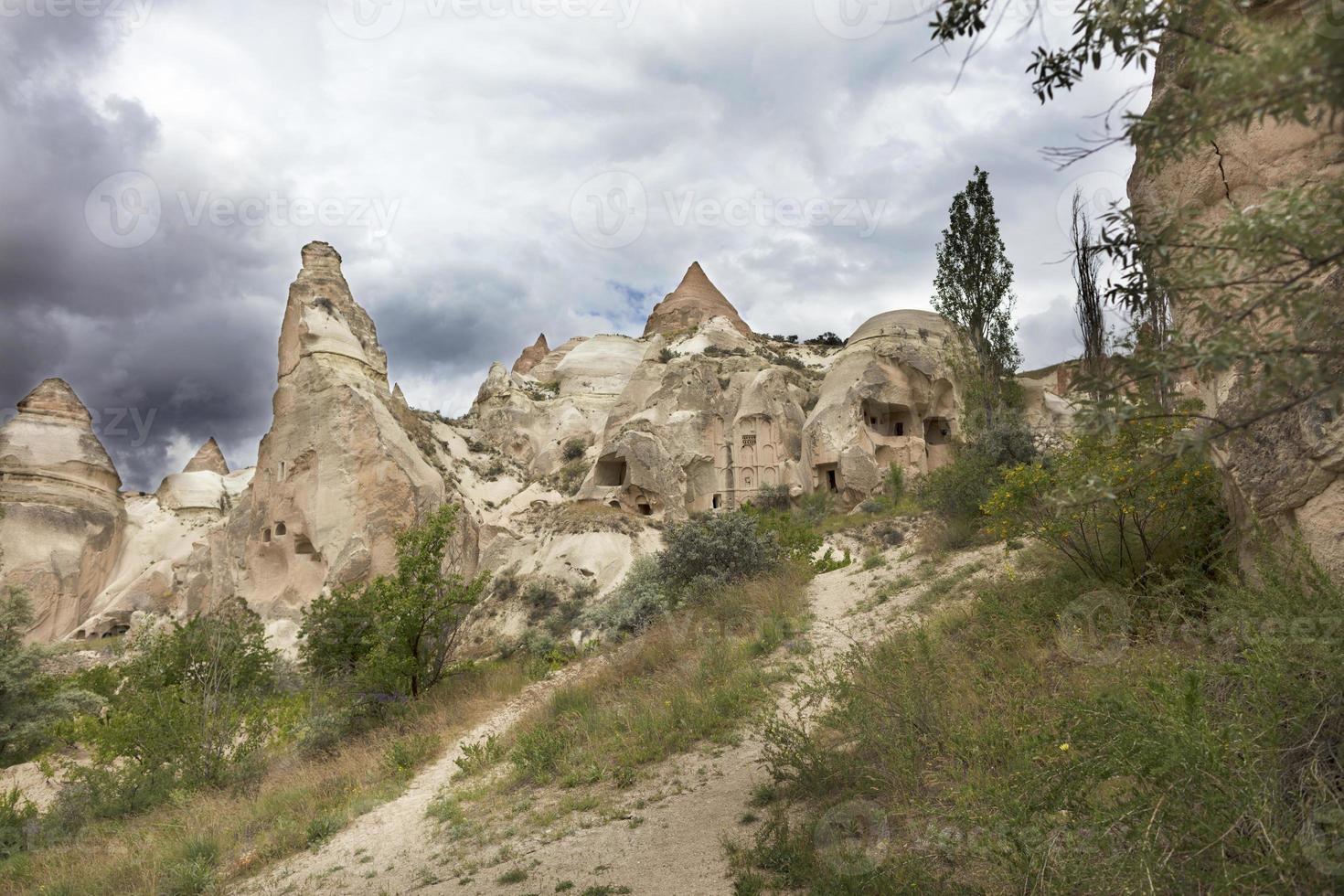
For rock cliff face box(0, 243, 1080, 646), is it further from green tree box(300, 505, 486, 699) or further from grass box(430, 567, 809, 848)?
grass box(430, 567, 809, 848)

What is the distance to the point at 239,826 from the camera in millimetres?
6508

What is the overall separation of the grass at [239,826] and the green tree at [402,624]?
0.98m

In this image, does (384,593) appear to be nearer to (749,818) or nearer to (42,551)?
(749,818)

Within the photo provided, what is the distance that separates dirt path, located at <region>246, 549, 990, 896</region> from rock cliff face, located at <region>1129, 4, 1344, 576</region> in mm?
3711

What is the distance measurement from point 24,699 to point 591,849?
1305 centimetres

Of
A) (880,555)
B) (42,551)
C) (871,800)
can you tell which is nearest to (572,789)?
(871,800)

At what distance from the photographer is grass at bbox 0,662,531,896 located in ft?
18.5

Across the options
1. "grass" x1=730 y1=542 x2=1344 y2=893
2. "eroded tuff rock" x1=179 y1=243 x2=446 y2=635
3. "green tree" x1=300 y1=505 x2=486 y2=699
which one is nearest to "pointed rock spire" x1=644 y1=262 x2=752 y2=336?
"eroded tuff rock" x1=179 y1=243 x2=446 y2=635

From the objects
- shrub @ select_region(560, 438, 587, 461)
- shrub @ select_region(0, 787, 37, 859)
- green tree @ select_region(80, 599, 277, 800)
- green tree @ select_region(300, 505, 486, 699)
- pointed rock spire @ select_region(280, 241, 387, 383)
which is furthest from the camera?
shrub @ select_region(560, 438, 587, 461)

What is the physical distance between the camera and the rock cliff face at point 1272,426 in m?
4.04

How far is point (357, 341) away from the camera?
2356 cm

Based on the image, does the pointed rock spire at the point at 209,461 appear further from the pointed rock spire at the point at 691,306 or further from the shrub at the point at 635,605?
the shrub at the point at 635,605

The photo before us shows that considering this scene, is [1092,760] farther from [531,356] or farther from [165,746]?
[531,356]

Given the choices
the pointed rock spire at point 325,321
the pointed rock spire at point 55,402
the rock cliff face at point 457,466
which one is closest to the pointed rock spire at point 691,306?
the rock cliff face at point 457,466
